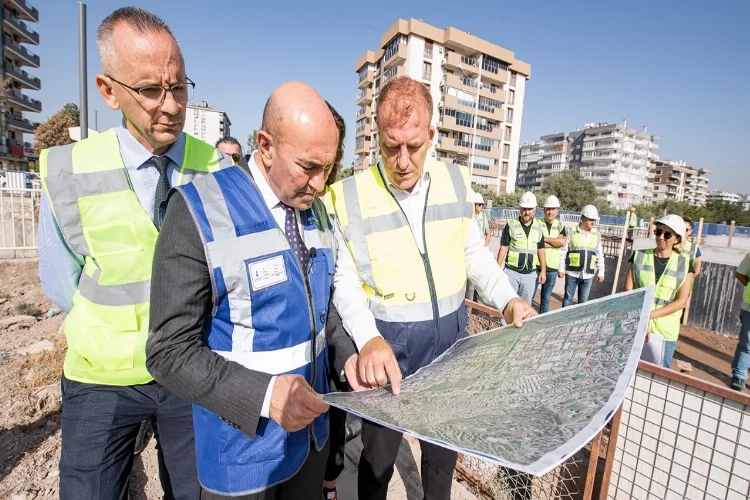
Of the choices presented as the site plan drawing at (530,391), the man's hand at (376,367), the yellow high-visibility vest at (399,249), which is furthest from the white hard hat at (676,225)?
the man's hand at (376,367)

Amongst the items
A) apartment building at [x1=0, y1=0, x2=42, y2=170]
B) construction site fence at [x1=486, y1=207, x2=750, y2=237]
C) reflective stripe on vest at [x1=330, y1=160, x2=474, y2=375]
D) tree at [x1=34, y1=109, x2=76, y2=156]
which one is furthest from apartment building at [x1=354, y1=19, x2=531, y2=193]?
reflective stripe on vest at [x1=330, y1=160, x2=474, y2=375]

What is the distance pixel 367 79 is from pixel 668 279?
57.7 metres

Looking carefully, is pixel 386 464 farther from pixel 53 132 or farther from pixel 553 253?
pixel 53 132

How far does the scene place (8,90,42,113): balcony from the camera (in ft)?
152

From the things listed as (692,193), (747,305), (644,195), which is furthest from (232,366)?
(692,193)

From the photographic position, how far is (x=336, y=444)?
2756mm

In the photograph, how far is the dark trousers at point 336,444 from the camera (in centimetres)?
263

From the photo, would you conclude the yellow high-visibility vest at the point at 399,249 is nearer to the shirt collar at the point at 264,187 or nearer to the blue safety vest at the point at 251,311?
the blue safety vest at the point at 251,311

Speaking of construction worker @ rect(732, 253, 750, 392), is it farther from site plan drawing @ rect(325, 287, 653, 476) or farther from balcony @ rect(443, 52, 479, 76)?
balcony @ rect(443, 52, 479, 76)

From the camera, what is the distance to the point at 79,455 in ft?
5.01

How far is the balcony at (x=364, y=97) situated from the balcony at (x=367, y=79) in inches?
30.8

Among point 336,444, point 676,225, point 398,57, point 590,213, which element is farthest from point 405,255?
point 398,57

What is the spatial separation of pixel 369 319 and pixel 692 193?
488 feet

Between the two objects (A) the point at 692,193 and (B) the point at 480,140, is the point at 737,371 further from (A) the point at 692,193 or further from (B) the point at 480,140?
(A) the point at 692,193
